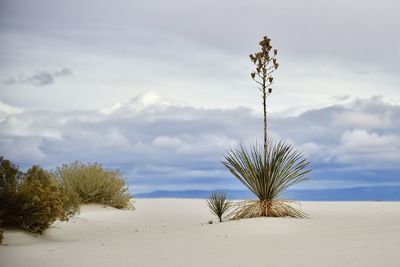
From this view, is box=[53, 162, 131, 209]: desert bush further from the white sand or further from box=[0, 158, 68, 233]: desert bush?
box=[0, 158, 68, 233]: desert bush

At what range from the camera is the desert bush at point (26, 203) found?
32.2ft

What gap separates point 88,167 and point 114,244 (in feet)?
26.3

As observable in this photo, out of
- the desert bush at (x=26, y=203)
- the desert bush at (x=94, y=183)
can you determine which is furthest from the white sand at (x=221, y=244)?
the desert bush at (x=94, y=183)

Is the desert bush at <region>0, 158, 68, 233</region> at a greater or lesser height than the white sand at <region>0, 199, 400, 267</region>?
greater

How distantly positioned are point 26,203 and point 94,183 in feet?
22.1

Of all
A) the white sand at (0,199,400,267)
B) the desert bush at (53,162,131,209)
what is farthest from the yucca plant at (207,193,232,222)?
the desert bush at (53,162,131,209)

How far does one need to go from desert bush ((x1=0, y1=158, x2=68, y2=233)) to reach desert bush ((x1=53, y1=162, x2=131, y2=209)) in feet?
19.9

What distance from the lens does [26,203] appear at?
987cm

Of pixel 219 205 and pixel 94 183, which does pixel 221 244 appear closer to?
pixel 219 205

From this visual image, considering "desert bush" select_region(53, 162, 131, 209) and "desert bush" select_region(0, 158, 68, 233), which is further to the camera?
"desert bush" select_region(53, 162, 131, 209)

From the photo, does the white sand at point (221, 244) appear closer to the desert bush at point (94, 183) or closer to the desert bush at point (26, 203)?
the desert bush at point (26, 203)

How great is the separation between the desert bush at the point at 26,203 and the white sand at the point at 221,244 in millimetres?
293

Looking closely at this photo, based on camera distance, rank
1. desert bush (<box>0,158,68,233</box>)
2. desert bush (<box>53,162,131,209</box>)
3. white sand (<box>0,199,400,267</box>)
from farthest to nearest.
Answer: desert bush (<box>53,162,131,209</box>)
desert bush (<box>0,158,68,233</box>)
white sand (<box>0,199,400,267</box>)

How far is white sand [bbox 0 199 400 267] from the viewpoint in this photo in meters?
6.90
